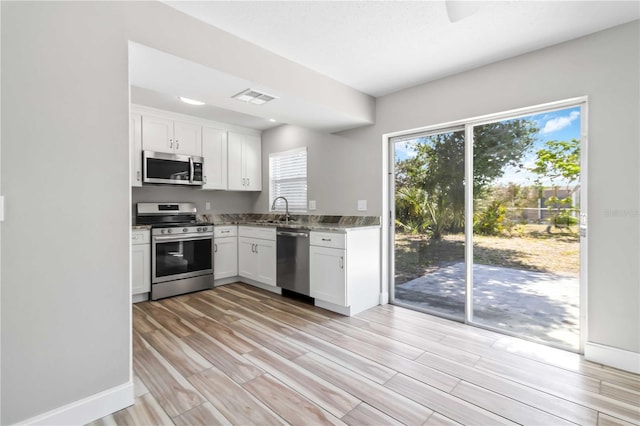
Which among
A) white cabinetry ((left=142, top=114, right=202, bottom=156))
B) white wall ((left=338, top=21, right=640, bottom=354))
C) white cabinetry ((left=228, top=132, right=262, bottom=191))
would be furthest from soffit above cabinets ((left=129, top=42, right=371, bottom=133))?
white wall ((left=338, top=21, right=640, bottom=354))

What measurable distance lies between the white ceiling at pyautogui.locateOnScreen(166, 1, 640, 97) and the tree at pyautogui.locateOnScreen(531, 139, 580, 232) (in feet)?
2.74

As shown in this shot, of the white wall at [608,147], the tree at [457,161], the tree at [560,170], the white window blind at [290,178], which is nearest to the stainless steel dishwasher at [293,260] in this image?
the white window blind at [290,178]

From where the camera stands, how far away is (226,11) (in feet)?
6.53

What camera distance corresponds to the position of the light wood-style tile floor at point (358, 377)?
1683mm

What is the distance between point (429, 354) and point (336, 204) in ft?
7.12

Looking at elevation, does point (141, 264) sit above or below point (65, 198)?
below

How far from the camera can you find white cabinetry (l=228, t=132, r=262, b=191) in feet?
15.7

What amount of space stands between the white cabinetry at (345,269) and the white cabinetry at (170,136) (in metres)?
2.31

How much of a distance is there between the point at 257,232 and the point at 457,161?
268 centimetres

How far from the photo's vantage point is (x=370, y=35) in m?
2.27

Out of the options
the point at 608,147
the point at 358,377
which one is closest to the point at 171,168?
the point at 358,377

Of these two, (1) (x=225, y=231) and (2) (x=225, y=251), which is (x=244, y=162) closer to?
(1) (x=225, y=231)

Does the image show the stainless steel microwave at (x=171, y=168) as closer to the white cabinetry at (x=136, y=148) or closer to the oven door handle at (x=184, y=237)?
the white cabinetry at (x=136, y=148)

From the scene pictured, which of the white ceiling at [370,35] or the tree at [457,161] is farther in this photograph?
the tree at [457,161]
